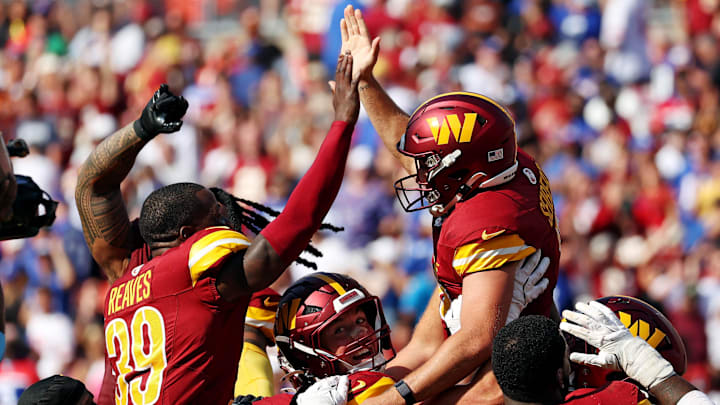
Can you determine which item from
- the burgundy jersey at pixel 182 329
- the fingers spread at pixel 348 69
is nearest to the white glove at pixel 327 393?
the burgundy jersey at pixel 182 329

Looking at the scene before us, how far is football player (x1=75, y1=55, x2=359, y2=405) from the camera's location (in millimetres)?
3641

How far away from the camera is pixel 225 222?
4227 millimetres

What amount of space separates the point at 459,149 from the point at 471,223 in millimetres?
328

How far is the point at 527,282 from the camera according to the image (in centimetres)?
382

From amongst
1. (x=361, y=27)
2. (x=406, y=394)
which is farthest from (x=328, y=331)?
(x=361, y=27)

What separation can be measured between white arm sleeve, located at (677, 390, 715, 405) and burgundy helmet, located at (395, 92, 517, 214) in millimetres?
1106

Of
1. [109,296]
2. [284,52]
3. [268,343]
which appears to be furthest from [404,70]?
[109,296]

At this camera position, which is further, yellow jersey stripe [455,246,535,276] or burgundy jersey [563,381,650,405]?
yellow jersey stripe [455,246,535,276]

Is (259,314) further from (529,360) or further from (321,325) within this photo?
(529,360)

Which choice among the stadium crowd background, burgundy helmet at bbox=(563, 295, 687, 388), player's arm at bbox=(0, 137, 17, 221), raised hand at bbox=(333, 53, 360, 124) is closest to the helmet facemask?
burgundy helmet at bbox=(563, 295, 687, 388)

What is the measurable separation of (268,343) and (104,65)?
8.82 metres

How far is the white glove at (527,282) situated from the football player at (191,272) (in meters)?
0.81

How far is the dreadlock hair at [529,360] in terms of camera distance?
310cm

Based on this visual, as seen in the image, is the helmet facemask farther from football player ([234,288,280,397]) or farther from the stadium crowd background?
the stadium crowd background
